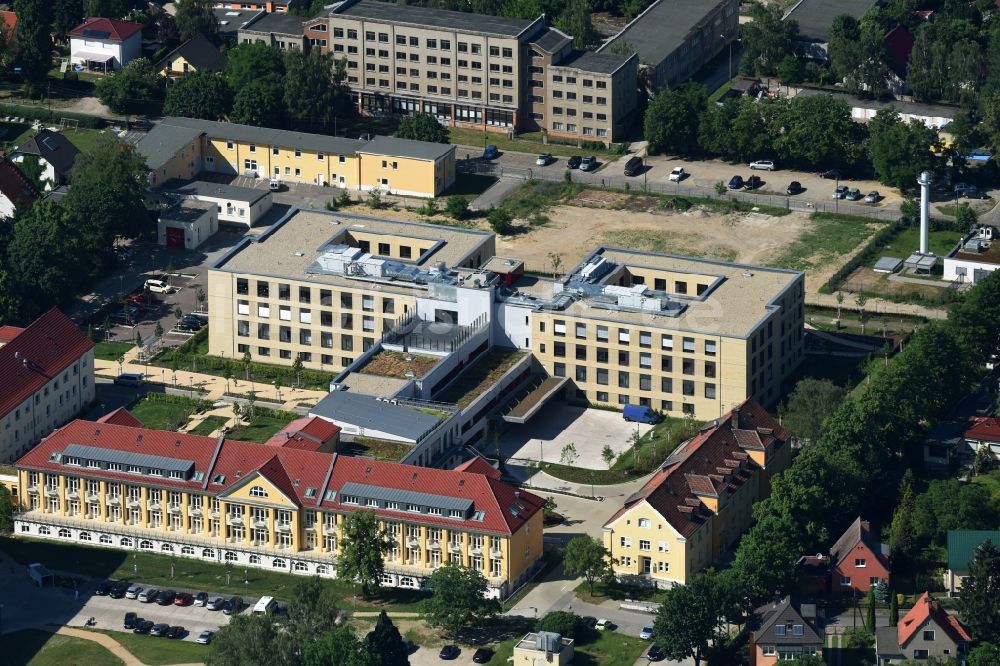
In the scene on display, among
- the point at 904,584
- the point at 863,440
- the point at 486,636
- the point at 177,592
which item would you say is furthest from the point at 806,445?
the point at 177,592

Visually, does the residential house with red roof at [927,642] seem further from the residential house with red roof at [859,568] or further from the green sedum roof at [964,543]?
the residential house with red roof at [859,568]

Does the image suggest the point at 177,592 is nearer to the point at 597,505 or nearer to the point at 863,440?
the point at 597,505

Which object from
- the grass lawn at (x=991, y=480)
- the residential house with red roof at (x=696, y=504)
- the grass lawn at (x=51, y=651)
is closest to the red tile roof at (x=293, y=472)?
the residential house with red roof at (x=696, y=504)

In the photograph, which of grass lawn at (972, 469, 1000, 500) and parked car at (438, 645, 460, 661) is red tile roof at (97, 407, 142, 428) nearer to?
parked car at (438, 645, 460, 661)

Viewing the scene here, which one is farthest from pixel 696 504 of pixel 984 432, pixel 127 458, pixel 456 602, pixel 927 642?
pixel 127 458

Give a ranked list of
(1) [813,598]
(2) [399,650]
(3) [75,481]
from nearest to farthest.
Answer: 1. (2) [399,650]
2. (1) [813,598]
3. (3) [75,481]

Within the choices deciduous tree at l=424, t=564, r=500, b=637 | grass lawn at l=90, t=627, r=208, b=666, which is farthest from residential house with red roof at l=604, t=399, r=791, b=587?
grass lawn at l=90, t=627, r=208, b=666
